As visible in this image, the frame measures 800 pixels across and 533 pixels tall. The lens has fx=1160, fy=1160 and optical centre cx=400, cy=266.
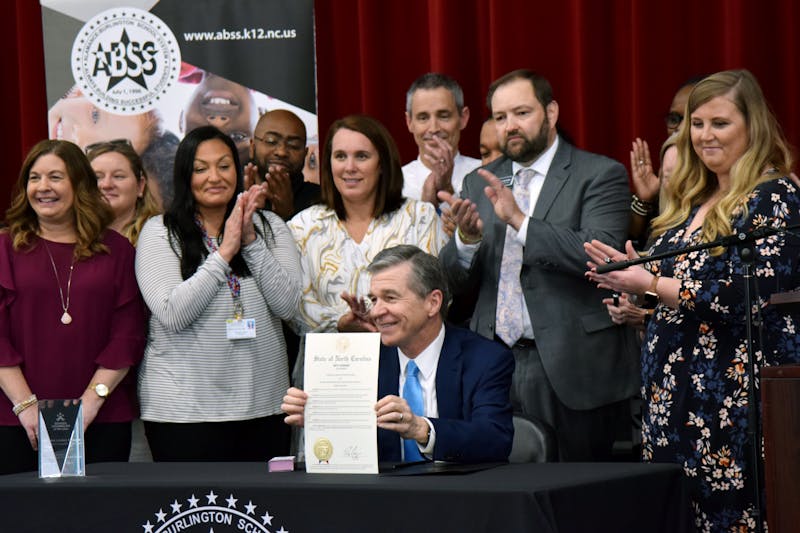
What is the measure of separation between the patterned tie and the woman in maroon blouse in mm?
1270

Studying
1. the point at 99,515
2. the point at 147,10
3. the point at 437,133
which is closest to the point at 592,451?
the point at 437,133

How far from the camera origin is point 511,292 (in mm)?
4078

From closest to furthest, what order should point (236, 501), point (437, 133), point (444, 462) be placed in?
point (236, 501) < point (444, 462) < point (437, 133)

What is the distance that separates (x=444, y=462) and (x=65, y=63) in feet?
9.91

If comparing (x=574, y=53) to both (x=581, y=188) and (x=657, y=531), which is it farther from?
(x=657, y=531)

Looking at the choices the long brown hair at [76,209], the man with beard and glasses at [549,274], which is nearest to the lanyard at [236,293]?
the long brown hair at [76,209]

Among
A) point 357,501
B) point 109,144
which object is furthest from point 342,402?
point 109,144

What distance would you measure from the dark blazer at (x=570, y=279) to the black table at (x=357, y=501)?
111 cm

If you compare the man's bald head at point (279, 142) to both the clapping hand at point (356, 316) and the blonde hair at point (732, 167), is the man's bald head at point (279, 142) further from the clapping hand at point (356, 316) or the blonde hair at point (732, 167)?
the blonde hair at point (732, 167)

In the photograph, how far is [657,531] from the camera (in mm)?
2715

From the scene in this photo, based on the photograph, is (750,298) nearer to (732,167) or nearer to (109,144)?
(732,167)

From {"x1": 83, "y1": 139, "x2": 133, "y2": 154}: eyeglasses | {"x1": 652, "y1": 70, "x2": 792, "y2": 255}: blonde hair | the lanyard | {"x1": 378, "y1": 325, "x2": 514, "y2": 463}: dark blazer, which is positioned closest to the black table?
{"x1": 378, "y1": 325, "x2": 514, "y2": 463}: dark blazer

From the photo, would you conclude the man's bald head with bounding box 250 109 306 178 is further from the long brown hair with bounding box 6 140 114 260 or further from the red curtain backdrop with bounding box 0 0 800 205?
the long brown hair with bounding box 6 140 114 260

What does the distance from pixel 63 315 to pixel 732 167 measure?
2.25 meters
